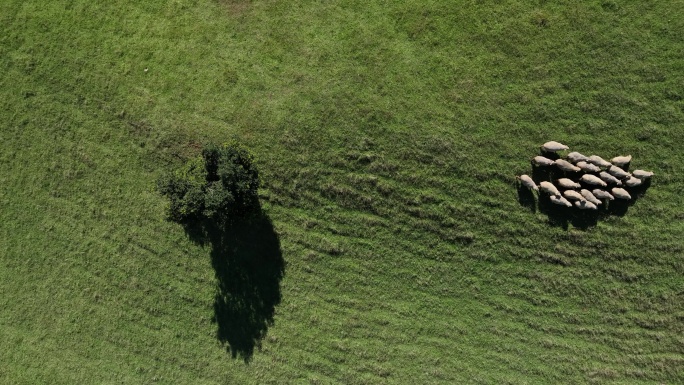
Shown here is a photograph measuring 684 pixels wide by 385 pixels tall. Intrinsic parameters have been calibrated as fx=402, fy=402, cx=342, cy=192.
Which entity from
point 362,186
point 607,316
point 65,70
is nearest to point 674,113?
point 607,316

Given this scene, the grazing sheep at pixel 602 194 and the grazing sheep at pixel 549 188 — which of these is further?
the grazing sheep at pixel 549 188

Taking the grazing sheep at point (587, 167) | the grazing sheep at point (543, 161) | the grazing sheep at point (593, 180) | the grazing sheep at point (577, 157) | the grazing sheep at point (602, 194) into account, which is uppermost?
the grazing sheep at point (577, 157)

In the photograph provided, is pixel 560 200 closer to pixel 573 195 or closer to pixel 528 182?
pixel 573 195

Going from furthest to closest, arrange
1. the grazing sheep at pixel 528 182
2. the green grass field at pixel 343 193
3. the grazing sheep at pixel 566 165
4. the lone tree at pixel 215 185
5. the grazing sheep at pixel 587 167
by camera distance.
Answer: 1. the green grass field at pixel 343 193
2. the grazing sheep at pixel 528 182
3. the grazing sheep at pixel 566 165
4. the grazing sheep at pixel 587 167
5. the lone tree at pixel 215 185

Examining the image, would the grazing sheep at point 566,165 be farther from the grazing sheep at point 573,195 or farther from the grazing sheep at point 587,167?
the grazing sheep at point 573,195

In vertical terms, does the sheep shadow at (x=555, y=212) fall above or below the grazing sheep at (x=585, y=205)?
below

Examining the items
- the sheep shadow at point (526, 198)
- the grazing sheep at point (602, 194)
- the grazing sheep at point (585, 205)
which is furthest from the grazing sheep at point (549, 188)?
the grazing sheep at point (602, 194)

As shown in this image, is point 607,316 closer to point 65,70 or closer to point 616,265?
point 616,265

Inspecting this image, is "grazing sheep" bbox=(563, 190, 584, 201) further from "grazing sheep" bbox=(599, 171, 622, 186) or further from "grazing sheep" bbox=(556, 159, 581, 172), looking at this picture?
"grazing sheep" bbox=(599, 171, 622, 186)
